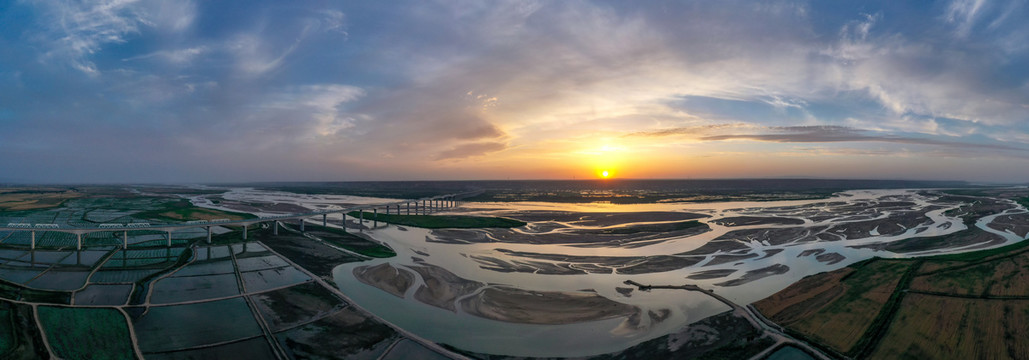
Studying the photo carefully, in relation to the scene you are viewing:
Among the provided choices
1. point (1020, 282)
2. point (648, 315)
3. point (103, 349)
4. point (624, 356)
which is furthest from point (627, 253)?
point (103, 349)

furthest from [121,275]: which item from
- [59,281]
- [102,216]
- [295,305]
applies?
[102,216]

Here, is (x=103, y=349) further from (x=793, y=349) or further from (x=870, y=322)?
(x=870, y=322)

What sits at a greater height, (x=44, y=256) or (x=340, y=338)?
(x=44, y=256)

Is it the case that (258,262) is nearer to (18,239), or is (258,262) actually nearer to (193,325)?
(193,325)

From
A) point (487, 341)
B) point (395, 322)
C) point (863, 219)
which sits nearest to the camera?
point (487, 341)

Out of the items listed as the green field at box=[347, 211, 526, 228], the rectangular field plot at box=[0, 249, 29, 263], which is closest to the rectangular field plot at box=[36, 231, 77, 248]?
the rectangular field plot at box=[0, 249, 29, 263]

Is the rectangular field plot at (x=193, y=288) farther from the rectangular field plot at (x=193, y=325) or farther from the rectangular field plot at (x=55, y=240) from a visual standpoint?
the rectangular field plot at (x=55, y=240)

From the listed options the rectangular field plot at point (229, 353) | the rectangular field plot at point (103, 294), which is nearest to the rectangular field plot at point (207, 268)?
the rectangular field plot at point (103, 294)

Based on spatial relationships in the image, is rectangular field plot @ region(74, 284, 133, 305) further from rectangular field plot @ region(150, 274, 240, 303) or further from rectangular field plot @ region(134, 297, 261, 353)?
rectangular field plot @ region(134, 297, 261, 353)
